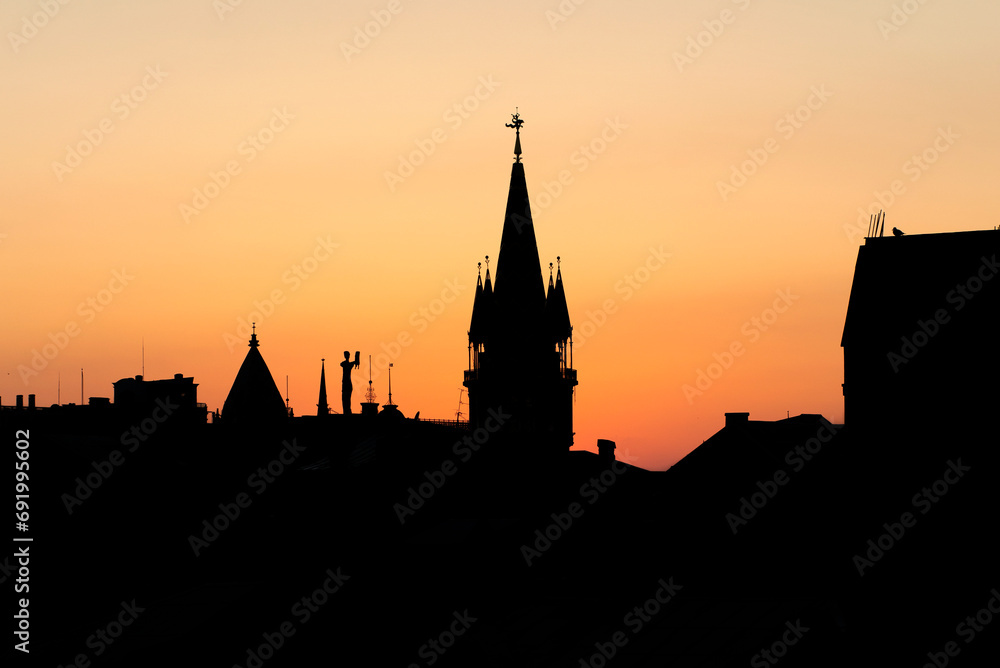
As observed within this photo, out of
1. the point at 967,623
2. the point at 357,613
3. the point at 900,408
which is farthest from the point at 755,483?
the point at 357,613

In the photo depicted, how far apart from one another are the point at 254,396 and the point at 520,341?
19521mm

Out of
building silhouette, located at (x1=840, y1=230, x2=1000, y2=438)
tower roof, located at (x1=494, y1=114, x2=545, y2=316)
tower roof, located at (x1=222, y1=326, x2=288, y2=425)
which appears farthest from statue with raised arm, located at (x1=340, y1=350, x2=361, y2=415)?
tower roof, located at (x1=494, y1=114, x2=545, y2=316)

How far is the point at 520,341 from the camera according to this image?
120 meters

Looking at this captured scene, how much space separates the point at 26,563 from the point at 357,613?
22024mm

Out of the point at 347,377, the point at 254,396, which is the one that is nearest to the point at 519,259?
the point at 254,396

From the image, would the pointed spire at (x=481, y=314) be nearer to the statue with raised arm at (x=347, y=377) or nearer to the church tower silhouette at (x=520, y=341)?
the church tower silhouette at (x=520, y=341)

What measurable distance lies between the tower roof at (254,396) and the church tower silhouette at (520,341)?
524 inches

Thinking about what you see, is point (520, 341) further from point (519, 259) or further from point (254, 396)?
point (254, 396)

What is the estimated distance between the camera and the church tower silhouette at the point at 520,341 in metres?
118

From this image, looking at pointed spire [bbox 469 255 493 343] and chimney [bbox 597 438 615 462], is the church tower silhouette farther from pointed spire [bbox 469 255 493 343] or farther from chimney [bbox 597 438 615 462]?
chimney [bbox 597 438 615 462]

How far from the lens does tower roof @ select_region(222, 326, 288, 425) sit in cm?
11025

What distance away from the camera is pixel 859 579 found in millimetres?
58281

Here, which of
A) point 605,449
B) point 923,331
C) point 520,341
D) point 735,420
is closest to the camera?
point 923,331

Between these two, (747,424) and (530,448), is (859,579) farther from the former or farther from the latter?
(530,448)
